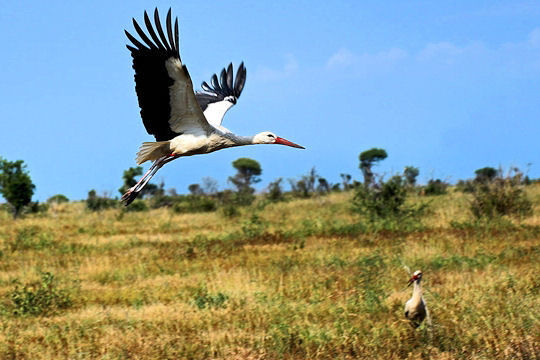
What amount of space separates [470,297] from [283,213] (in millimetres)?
14469

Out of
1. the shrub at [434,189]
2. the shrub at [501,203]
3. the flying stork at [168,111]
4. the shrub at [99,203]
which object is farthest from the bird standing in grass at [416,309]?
the shrub at [99,203]

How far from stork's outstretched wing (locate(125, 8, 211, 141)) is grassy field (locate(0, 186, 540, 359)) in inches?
78.6

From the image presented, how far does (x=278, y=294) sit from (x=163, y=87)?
3.25 metres

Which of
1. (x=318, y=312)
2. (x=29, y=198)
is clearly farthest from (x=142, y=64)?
(x=29, y=198)

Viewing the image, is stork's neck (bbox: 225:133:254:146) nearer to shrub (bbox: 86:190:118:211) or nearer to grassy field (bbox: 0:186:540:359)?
grassy field (bbox: 0:186:540:359)

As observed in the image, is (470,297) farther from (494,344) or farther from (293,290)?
(293,290)

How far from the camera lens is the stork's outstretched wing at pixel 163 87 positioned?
18.5 feet

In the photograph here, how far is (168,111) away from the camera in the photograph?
6.13 metres

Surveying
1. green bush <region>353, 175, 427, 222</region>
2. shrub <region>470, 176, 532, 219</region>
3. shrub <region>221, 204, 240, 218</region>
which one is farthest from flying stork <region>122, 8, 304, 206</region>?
shrub <region>221, 204, 240, 218</region>

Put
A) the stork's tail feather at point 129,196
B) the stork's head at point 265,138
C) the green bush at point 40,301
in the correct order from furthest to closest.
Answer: the green bush at point 40,301 → the stork's head at point 265,138 → the stork's tail feather at point 129,196

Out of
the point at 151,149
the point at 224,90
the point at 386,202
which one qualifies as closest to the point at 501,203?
the point at 386,202

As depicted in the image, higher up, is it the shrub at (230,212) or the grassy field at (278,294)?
the shrub at (230,212)

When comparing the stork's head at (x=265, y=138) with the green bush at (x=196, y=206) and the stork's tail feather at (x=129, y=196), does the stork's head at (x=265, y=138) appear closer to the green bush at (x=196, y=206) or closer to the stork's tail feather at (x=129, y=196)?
the stork's tail feather at (x=129, y=196)

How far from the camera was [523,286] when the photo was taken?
7758 mm
